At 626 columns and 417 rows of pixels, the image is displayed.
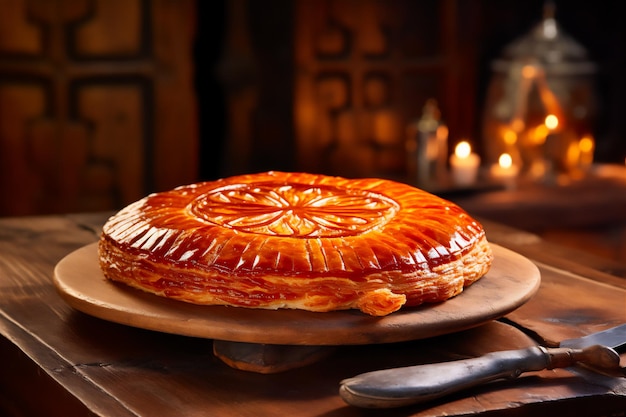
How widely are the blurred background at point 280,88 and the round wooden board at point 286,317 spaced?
1.85 metres

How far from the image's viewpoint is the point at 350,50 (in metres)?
3.62

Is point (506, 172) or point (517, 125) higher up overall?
point (517, 125)

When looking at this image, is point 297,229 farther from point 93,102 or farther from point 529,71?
point 529,71

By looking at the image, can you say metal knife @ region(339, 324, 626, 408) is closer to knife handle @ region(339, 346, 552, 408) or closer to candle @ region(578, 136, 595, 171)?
knife handle @ region(339, 346, 552, 408)

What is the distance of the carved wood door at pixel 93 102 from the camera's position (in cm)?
312

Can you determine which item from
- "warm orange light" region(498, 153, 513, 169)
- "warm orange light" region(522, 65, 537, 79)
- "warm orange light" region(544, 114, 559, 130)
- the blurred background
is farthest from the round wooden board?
"warm orange light" region(522, 65, 537, 79)

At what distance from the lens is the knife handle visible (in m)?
1.07

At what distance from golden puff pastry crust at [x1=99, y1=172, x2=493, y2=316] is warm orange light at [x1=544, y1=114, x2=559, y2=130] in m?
1.98

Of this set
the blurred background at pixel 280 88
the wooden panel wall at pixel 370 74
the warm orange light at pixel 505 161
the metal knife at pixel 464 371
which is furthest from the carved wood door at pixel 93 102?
the metal knife at pixel 464 371

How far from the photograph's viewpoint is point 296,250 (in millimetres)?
1287

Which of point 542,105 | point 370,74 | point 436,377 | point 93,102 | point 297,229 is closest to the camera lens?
point 436,377

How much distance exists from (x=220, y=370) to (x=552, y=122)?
2.45m

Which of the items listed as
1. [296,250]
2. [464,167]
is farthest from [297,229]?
[464,167]

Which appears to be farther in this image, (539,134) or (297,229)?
(539,134)
